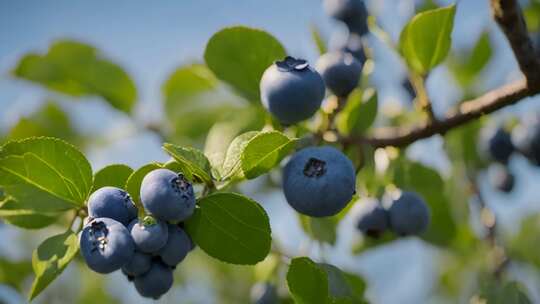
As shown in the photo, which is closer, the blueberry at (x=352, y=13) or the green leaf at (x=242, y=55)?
the green leaf at (x=242, y=55)

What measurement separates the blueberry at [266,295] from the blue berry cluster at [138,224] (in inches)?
28.1

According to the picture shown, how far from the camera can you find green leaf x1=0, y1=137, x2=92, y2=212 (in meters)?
1.47

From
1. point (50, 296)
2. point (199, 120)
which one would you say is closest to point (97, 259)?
point (199, 120)

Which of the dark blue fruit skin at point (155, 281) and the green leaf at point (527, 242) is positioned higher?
the dark blue fruit skin at point (155, 281)

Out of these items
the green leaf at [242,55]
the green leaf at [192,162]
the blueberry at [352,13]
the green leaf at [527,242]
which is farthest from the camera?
the green leaf at [527,242]

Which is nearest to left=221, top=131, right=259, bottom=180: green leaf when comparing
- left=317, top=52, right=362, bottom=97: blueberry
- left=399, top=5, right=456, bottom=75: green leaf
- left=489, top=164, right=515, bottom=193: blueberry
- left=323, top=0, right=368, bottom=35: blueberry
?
left=317, top=52, right=362, bottom=97: blueberry

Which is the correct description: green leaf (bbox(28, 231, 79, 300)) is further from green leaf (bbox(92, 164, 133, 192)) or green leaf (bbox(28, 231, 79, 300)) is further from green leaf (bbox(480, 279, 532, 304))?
green leaf (bbox(480, 279, 532, 304))

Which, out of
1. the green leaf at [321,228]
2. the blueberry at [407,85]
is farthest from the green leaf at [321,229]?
the blueberry at [407,85]

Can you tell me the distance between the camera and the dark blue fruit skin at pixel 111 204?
1.43 meters

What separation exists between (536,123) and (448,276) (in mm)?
1378

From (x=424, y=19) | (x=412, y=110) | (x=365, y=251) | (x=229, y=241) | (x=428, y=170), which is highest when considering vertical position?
(x=424, y=19)

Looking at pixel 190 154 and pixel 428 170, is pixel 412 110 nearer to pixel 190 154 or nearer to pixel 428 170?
pixel 428 170

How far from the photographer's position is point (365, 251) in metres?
2.58

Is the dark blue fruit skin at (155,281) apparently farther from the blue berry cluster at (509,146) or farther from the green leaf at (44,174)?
the blue berry cluster at (509,146)
